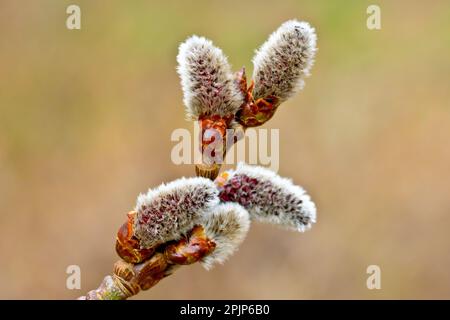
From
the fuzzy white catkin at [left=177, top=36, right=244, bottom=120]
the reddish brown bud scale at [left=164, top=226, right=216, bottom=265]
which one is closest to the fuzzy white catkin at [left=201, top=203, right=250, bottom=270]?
the reddish brown bud scale at [left=164, top=226, right=216, bottom=265]

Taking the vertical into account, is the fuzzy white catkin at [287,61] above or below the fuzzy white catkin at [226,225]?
above

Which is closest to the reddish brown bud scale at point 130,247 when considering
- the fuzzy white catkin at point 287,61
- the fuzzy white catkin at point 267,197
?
the fuzzy white catkin at point 267,197

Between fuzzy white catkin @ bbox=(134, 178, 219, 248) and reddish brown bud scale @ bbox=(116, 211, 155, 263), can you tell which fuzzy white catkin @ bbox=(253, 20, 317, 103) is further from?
reddish brown bud scale @ bbox=(116, 211, 155, 263)

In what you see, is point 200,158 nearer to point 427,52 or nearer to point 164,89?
point 164,89

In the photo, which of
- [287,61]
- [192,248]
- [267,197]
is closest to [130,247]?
[192,248]

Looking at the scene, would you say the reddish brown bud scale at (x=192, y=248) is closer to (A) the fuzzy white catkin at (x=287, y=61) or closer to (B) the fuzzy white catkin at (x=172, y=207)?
(B) the fuzzy white catkin at (x=172, y=207)

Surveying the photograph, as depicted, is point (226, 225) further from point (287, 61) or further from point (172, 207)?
point (287, 61)

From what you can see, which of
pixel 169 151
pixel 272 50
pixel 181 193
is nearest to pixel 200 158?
pixel 181 193
